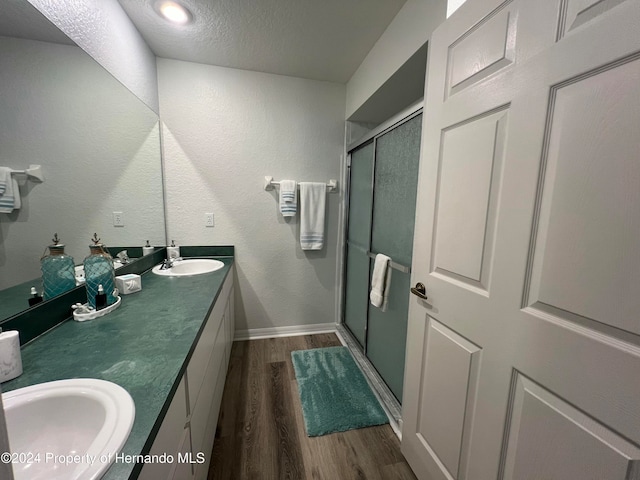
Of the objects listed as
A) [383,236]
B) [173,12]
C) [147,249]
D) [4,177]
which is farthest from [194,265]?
[173,12]

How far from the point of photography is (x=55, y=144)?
1043mm

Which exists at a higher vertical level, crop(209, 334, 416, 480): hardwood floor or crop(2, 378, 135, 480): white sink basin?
crop(2, 378, 135, 480): white sink basin

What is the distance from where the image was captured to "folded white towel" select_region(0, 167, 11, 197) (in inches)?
32.9

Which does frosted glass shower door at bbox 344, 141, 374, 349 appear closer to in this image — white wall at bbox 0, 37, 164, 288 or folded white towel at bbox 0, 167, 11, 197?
white wall at bbox 0, 37, 164, 288

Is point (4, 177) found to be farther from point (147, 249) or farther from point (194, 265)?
point (194, 265)

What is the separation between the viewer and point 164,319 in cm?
107

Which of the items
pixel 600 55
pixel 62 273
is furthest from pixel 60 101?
pixel 600 55

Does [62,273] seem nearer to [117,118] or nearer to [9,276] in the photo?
[9,276]

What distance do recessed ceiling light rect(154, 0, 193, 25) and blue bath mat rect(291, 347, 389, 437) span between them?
2475mm

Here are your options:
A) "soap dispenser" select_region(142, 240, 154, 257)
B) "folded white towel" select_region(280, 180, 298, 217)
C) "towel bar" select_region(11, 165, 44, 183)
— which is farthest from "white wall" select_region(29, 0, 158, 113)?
"folded white towel" select_region(280, 180, 298, 217)

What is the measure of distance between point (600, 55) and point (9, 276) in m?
1.79

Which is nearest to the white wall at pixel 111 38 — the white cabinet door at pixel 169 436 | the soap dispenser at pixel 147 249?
the soap dispenser at pixel 147 249

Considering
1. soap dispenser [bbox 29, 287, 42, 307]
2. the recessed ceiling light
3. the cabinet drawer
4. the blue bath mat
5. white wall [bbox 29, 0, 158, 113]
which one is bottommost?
the blue bath mat

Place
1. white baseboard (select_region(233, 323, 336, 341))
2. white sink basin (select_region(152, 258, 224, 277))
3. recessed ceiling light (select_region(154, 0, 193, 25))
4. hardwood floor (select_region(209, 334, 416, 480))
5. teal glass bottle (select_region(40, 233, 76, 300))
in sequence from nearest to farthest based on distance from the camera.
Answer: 1. teal glass bottle (select_region(40, 233, 76, 300))
2. hardwood floor (select_region(209, 334, 416, 480))
3. recessed ceiling light (select_region(154, 0, 193, 25))
4. white sink basin (select_region(152, 258, 224, 277))
5. white baseboard (select_region(233, 323, 336, 341))
